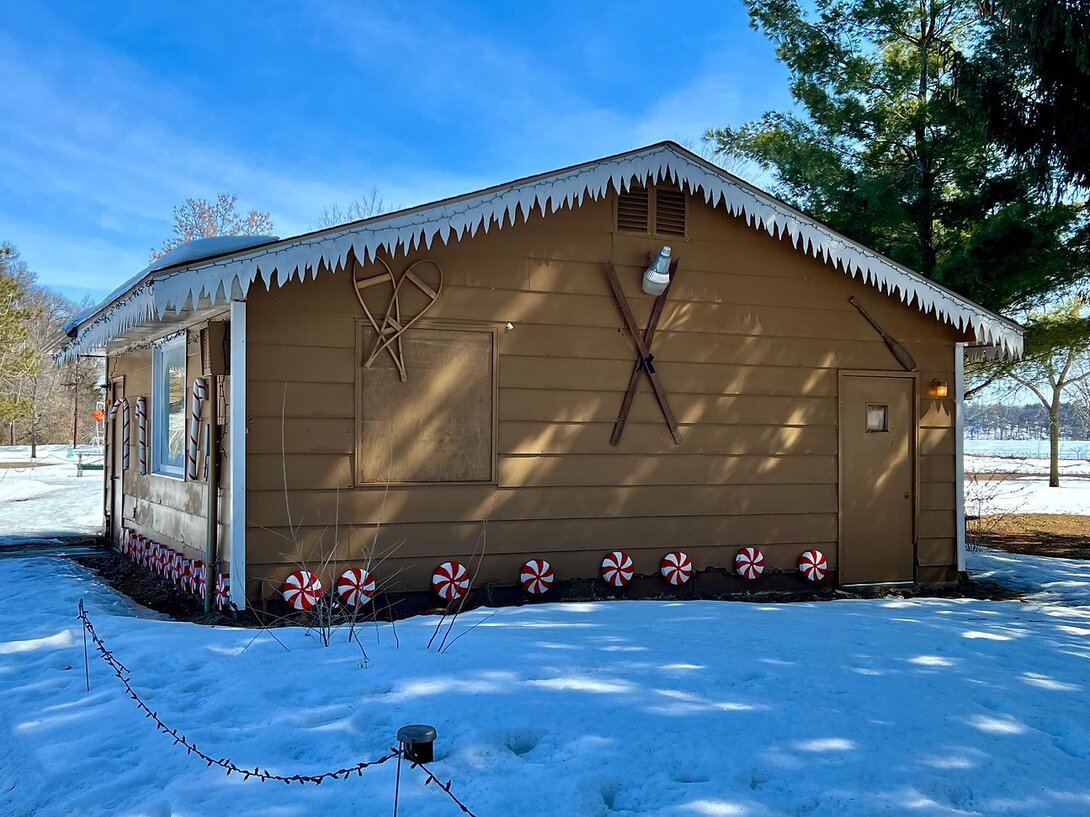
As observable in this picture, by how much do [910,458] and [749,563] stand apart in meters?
1.99

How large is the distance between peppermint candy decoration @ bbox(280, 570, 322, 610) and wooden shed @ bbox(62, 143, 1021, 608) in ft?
0.21

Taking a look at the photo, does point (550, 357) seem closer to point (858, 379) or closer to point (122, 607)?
point (858, 379)

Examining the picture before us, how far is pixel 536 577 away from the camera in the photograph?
21.1ft

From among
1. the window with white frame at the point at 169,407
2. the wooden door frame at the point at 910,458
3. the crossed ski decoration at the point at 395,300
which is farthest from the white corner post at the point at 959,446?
the window with white frame at the point at 169,407

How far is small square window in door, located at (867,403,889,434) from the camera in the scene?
25.0 feet

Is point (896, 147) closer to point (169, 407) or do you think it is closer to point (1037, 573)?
point (1037, 573)

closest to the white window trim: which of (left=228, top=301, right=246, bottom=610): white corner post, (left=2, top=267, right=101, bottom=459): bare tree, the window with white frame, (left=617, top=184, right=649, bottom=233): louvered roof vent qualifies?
the window with white frame

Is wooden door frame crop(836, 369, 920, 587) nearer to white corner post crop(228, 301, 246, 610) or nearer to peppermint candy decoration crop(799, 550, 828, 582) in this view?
peppermint candy decoration crop(799, 550, 828, 582)

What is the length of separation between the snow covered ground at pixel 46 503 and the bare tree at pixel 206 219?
8.54m

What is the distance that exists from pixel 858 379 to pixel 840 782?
5418mm

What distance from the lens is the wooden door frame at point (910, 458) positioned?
7461mm

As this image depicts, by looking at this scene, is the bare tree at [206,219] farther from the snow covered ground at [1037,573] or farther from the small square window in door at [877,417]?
the snow covered ground at [1037,573]

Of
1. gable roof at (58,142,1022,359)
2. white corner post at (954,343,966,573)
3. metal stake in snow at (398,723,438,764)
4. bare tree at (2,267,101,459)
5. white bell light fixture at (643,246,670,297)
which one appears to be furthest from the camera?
bare tree at (2,267,101,459)

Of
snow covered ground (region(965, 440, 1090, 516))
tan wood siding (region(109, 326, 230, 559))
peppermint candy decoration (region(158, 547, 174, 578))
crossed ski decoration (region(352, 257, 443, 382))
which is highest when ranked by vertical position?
crossed ski decoration (region(352, 257, 443, 382))
